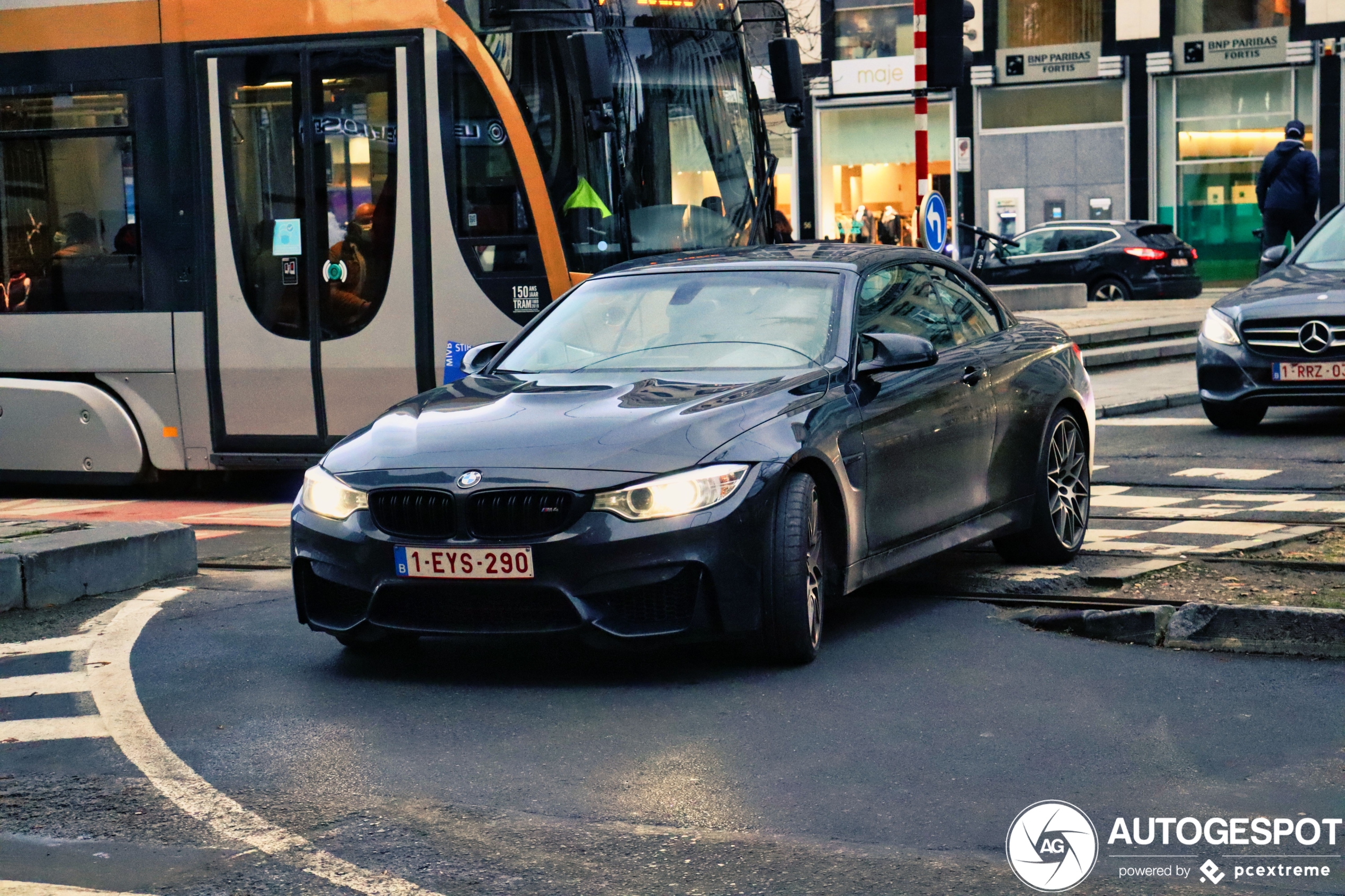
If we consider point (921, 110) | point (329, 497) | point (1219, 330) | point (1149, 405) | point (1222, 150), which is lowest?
point (1149, 405)

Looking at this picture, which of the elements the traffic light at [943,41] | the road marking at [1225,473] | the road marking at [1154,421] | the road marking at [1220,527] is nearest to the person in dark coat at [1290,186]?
the road marking at [1154,421]

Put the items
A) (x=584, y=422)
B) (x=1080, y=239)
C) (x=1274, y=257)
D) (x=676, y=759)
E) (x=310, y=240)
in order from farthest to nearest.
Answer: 1. (x=1080, y=239)
2. (x=1274, y=257)
3. (x=310, y=240)
4. (x=584, y=422)
5. (x=676, y=759)

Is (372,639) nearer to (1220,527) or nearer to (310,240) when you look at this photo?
(1220,527)

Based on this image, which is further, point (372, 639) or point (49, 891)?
point (372, 639)

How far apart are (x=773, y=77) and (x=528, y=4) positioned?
1.81 metres

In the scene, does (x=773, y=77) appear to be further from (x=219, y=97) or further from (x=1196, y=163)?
(x=1196, y=163)

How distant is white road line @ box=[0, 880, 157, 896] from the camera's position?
4.01 metres

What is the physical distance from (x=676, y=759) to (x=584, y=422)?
57.5 inches

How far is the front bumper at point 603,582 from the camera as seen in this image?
577 cm

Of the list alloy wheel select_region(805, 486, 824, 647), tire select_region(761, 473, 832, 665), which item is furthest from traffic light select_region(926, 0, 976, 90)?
tire select_region(761, 473, 832, 665)

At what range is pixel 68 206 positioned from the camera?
11758 millimetres

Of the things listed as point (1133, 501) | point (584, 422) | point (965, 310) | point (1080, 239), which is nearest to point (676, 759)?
point (584, 422)

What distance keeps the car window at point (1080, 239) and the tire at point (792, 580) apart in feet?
77.6

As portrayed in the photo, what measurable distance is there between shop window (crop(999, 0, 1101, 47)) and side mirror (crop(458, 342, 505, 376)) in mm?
33505
